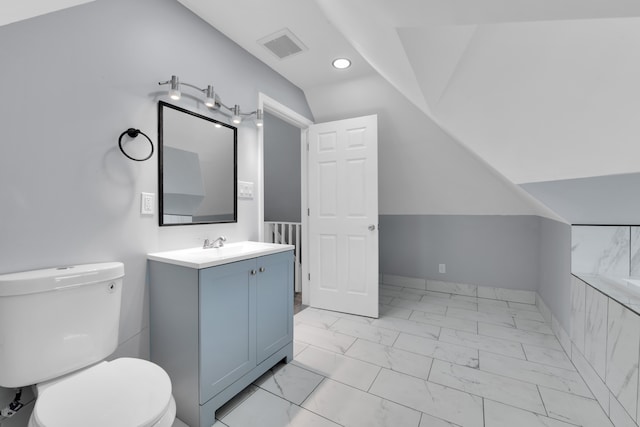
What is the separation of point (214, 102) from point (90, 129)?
0.73 m

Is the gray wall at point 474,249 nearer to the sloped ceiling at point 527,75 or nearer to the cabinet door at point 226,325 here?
the sloped ceiling at point 527,75

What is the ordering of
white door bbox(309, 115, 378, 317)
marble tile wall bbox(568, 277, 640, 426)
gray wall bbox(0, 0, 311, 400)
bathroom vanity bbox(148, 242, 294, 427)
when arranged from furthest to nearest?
white door bbox(309, 115, 378, 317), bathroom vanity bbox(148, 242, 294, 427), marble tile wall bbox(568, 277, 640, 426), gray wall bbox(0, 0, 311, 400)

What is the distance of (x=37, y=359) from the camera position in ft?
3.53

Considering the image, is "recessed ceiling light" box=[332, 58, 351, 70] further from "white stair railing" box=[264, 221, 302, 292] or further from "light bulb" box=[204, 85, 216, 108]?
"white stair railing" box=[264, 221, 302, 292]

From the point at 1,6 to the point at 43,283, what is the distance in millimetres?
972

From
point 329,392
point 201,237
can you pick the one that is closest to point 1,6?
point 201,237

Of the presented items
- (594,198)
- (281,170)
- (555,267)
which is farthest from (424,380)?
(281,170)

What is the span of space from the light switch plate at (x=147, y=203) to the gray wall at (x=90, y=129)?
0.03m

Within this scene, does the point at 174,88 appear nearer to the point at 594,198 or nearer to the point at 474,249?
the point at 594,198

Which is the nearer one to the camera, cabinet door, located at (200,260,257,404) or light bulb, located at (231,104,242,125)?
cabinet door, located at (200,260,257,404)

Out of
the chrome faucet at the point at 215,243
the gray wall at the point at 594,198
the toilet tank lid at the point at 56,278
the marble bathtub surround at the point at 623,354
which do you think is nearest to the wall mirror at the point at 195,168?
the chrome faucet at the point at 215,243

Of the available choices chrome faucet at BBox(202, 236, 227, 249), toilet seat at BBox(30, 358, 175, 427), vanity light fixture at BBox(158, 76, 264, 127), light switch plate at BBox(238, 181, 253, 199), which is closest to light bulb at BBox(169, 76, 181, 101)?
vanity light fixture at BBox(158, 76, 264, 127)

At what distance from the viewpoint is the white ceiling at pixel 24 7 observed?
1.88 feet

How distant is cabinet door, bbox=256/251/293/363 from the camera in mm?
1748
